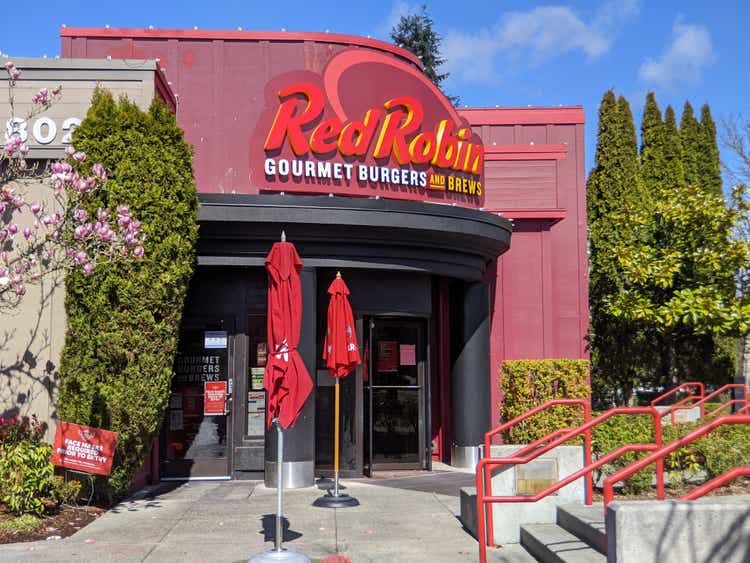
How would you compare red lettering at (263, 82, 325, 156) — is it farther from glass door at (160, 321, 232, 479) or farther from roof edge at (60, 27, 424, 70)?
glass door at (160, 321, 232, 479)

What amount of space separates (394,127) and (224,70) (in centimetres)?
301

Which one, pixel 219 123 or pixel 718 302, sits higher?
pixel 219 123

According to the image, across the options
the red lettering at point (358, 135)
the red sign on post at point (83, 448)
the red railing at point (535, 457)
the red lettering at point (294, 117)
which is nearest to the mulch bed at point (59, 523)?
the red sign on post at point (83, 448)

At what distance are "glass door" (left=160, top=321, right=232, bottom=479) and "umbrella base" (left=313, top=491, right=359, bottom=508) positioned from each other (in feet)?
8.79

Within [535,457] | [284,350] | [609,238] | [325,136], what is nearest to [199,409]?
[325,136]

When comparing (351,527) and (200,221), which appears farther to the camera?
(200,221)

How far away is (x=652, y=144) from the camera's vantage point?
2462 cm

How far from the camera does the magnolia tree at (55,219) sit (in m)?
9.09

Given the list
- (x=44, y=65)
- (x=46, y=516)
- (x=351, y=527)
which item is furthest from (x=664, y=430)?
(x=44, y=65)

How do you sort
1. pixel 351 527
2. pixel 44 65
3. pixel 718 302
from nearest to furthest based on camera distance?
pixel 351 527, pixel 44 65, pixel 718 302

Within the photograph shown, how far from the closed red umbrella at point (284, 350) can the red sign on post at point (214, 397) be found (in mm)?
5090

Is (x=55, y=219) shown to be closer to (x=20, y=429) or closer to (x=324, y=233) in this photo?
(x=20, y=429)

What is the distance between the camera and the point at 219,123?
43.5ft

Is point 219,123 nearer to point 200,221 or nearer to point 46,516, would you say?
point 200,221
